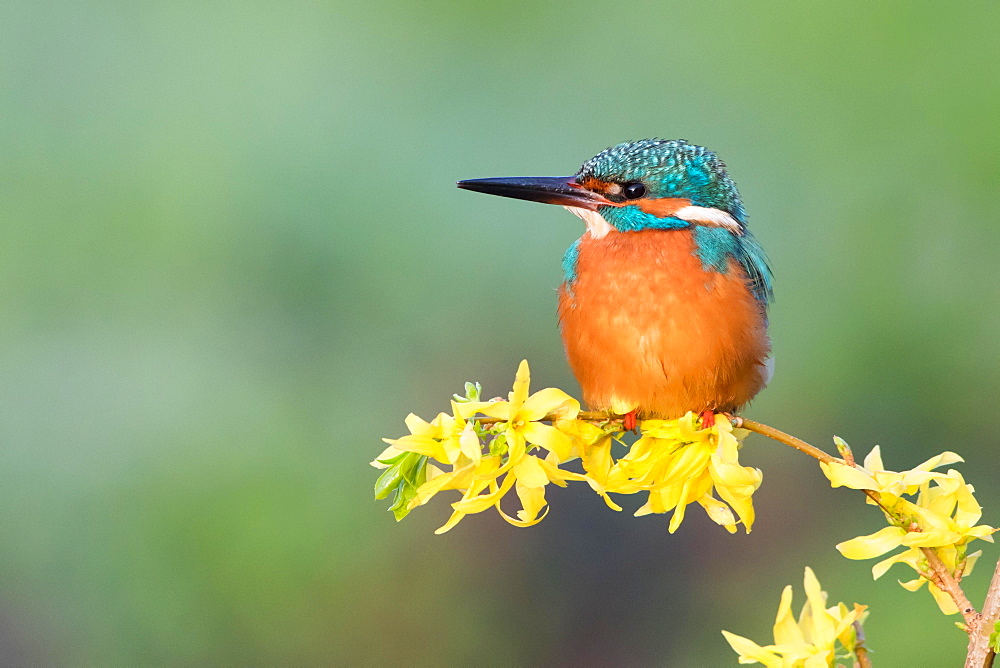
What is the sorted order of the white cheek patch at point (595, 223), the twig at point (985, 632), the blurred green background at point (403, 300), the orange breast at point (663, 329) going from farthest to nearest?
the blurred green background at point (403, 300)
the white cheek patch at point (595, 223)
the orange breast at point (663, 329)
the twig at point (985, 632)

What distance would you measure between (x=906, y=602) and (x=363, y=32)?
2378mm

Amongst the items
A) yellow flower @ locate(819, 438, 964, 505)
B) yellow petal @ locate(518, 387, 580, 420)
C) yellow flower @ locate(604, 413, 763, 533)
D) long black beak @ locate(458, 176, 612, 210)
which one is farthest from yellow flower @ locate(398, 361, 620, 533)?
long black beak @ locate(458, 176, 612, 210)

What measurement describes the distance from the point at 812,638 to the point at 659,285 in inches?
19.5

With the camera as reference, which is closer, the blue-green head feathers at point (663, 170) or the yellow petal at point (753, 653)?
the yellow petal at point (753, 653)

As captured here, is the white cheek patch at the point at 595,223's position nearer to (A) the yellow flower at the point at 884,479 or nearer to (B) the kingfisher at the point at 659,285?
(B) the kingfisher at the point at 659,285

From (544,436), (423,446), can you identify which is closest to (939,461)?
(544,436)

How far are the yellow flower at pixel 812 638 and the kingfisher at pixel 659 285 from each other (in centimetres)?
31

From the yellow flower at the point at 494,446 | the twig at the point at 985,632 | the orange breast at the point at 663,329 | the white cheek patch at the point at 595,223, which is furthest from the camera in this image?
the white cheek patch at the point at 595,223

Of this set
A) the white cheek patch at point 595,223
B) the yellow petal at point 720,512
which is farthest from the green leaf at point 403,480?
the white cheek patch at point 595,223

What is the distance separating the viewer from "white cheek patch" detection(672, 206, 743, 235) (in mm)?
1405

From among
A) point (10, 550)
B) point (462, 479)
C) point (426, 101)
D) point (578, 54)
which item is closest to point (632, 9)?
point (578, 54)

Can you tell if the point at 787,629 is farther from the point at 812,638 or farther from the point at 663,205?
the point at 663,205

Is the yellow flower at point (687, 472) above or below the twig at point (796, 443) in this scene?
below

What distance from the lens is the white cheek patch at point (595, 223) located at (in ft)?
4.67
